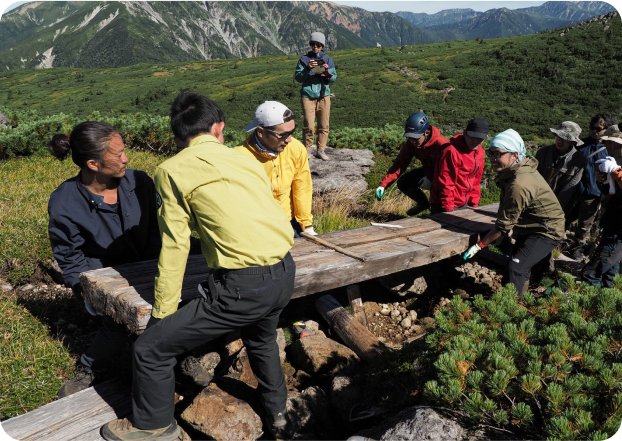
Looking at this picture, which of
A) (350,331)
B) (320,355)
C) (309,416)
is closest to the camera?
(309,416)

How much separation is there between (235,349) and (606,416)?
3.17 meters

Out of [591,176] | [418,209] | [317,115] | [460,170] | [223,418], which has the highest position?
[317,115]

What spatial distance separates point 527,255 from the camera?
4.69 m

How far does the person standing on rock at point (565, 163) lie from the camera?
6102mm

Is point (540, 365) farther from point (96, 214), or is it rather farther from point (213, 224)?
point (96, 214)

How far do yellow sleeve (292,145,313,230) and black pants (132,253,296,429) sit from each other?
181 cm

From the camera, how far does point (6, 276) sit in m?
5.29

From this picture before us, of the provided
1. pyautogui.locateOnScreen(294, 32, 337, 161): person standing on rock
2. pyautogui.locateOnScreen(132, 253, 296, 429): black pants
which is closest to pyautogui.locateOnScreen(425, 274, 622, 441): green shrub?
pyautogui.locateOnScreen(132, 253, 296, 429): black pants

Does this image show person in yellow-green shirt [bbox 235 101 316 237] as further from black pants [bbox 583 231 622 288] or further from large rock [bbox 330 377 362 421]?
black pants [bbox 583 231 622 288]

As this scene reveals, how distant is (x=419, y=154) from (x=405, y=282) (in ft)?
6.35

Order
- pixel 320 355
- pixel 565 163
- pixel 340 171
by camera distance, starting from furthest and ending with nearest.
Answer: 1. pixel 340 171
2. pixel 565 163
3. pixel 320 355

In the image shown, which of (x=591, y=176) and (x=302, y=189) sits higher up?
(x=302, y=189)

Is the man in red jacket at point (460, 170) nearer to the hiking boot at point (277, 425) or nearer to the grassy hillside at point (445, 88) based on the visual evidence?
the hiking boot at point (277, 425)

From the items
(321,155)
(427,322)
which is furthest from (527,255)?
(321,155)
